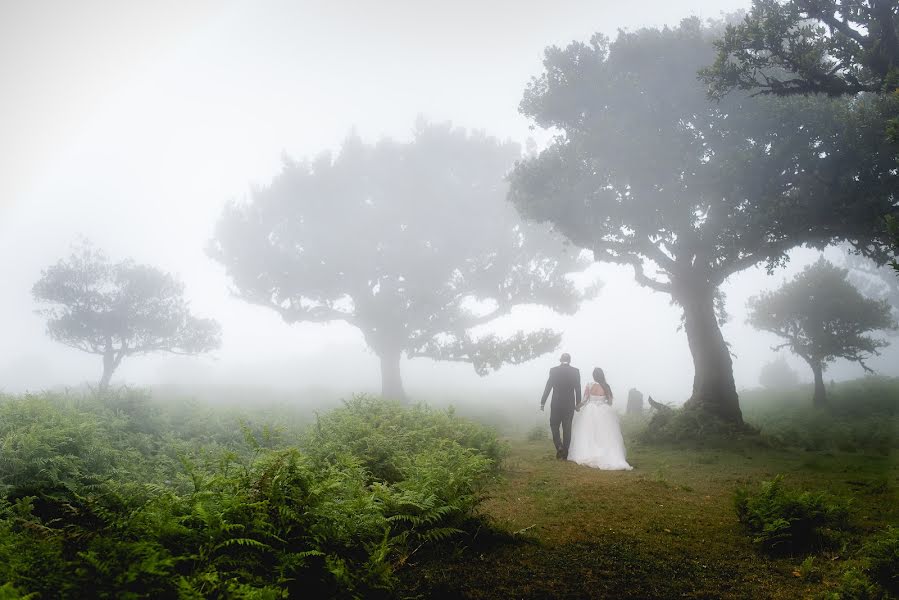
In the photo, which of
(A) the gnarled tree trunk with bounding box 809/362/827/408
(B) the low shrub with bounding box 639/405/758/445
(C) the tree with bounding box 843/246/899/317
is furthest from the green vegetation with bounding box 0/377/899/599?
(C) the tree with bounding box 843/246/899/317

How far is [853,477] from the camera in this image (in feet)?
28.3

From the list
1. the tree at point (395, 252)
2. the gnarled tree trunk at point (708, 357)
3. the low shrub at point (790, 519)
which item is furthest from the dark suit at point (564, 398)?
the tree at point (395, 252)

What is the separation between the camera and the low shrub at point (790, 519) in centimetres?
494

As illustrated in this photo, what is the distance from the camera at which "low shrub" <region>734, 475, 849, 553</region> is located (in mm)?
4941

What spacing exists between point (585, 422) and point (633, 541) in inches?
264

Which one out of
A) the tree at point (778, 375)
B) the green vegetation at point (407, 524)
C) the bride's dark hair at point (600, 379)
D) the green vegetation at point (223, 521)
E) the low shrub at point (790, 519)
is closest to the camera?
the green vegetation at point (223, 521)

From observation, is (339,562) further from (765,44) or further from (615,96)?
(615,96)

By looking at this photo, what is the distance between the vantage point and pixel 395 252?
1115 inches

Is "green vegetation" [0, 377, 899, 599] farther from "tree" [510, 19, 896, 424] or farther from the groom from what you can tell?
"tree" [510, 19, 896, 424]

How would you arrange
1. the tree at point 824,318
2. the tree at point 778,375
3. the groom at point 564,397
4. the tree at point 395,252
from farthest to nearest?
the tree at point 778,375 < the tree at point 395,252 < the tree at point 824,318 < the groom at point 564,397

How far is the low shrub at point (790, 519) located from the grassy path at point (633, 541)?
0.62 feet

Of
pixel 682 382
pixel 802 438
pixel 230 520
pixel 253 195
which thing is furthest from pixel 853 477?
pixel 682 382

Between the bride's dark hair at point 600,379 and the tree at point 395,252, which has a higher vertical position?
the tree at point 395,252

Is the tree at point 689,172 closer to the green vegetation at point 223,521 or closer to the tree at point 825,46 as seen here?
the tree at point 825,46
